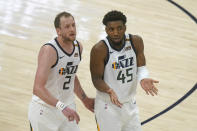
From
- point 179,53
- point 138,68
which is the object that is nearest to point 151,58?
point 179,53

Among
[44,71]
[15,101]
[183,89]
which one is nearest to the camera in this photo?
[44,71]

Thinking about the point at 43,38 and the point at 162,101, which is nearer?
the point at 162,101

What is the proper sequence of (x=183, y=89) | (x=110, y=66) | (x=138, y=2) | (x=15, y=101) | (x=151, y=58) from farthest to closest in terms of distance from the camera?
(x=138, y=2) < (x=151, y=58) < (x=183, y=89) < (x=15, y=101) < (x=110, y=66)

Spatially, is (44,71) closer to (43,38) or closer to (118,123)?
(118,123)

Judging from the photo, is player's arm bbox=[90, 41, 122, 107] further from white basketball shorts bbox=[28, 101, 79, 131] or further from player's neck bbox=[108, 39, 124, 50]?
white basketball shorts bbox=[28, 101, 79, 131]

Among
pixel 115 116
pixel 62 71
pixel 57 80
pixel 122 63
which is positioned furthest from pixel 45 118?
pixel 122 63

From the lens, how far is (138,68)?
12.8ft

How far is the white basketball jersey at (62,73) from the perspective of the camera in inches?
143

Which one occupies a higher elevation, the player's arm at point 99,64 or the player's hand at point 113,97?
the player's arm at point 99,64

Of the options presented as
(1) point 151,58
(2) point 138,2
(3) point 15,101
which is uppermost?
(2) point 138,2

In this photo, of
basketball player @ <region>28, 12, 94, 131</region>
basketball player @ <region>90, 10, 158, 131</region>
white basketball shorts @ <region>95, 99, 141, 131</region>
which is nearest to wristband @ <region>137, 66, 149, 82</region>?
basketball player @ <region>90, 10, 158, 131</region>

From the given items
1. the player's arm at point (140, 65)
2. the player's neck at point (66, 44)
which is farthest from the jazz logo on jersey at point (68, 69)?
the player's arm at point (140, 65)

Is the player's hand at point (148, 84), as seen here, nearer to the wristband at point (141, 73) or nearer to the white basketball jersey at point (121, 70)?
the wristband at point (141, 73)

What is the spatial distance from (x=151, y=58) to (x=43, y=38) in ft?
7.32
